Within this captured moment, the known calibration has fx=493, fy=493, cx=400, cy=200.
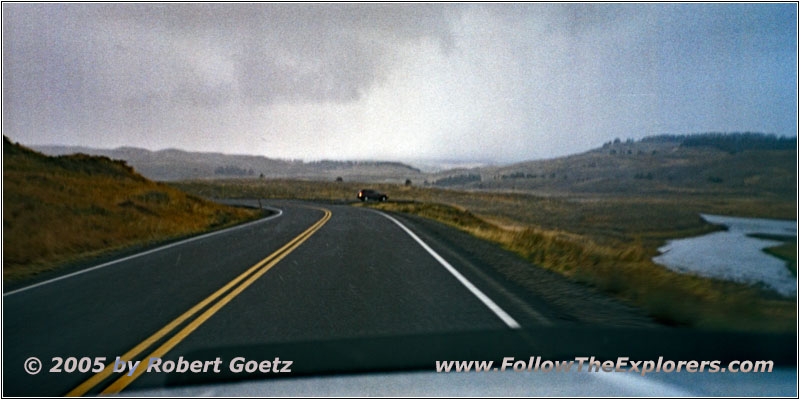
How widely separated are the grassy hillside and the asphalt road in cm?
315

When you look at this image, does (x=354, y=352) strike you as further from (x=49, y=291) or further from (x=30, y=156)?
(x=30, y=156)

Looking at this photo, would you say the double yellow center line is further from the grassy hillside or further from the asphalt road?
the grassy hillside

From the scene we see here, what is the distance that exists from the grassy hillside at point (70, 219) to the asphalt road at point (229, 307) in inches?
124

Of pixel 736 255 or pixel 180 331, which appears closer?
pixel 180 331

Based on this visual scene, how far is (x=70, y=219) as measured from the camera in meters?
16.2

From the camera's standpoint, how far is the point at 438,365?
4230mm

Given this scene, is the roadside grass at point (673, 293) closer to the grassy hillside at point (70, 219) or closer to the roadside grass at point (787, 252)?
the roadside grass at point (787, 252)

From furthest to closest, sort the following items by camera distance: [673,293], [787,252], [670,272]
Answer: [787,252] < [670,272] < [673,293]

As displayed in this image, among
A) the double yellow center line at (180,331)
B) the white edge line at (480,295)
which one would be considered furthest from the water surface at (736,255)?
the double yellow center line at (180,331)

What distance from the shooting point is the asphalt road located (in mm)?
4789

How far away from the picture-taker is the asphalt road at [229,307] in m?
4.79

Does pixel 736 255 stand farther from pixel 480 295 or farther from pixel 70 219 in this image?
pixel 70 219

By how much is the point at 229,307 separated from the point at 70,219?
42.9 ft

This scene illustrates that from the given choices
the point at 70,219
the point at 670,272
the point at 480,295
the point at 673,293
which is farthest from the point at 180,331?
the point at 70,219
